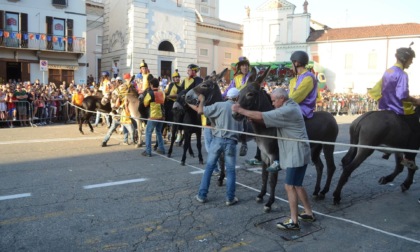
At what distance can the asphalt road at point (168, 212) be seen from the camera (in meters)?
4.43

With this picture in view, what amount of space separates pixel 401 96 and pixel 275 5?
4963 centimetres

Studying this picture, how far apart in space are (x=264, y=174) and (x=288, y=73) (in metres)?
36.3

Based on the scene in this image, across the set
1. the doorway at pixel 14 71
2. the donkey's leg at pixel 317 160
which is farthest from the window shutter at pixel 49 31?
the donkey's leg at pixel 317 160

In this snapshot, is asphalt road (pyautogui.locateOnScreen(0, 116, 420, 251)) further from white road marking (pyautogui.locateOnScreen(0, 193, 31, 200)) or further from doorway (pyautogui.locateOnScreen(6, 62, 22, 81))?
doorway (pyautogui.locateOnScreen(6, 62, 22, 81))

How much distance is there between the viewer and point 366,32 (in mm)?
47031

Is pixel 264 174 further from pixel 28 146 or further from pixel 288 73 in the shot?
pixel 288 73

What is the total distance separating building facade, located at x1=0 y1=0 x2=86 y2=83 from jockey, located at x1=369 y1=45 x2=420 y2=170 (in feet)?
90.8

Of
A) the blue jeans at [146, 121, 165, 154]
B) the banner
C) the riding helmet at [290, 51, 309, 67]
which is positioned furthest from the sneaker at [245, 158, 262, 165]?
the banner

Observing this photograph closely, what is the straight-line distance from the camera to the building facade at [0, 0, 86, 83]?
2930 centimetres

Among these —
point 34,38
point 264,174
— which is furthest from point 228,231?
point 34,38

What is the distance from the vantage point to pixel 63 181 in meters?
7.06

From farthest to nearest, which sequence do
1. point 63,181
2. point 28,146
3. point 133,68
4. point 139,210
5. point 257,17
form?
point 257,17 → point 133,68 → point 28,146 → point 63,181 → point 139,210

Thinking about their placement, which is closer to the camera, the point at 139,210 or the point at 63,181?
the point at 139,210

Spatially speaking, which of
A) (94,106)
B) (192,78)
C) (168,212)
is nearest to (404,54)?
(168,212)
